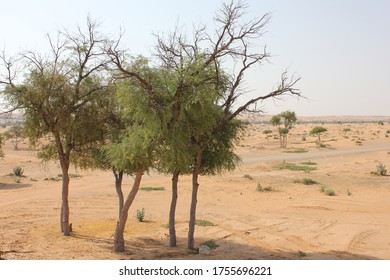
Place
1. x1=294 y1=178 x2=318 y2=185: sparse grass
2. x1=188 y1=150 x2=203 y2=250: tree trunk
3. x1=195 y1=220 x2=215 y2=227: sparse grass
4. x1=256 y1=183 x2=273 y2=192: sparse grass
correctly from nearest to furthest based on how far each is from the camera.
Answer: x1=188 y1=150 x2=203 y2=250: tree trunk < x1=195 y1=220 x2=215 y2=227: sparse grass < x1=256 y1=183 x2=273 y2=192: sparse grass < x1=294 y1=178 x2=318 y2=185: sparse grass

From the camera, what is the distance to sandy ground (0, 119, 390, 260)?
45.1ft

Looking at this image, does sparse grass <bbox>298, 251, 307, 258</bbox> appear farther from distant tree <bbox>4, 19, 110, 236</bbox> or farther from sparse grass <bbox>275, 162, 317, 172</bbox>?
sparse grass <bbox>275, 162, 317, 172</bbox>

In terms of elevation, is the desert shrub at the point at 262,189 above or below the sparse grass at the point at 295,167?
below

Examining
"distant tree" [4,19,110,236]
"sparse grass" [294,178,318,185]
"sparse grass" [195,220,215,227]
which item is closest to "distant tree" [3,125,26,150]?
"distant tree" [4,19,110,236]

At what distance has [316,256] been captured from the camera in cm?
1334

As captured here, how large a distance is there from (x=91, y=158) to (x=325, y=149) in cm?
4710

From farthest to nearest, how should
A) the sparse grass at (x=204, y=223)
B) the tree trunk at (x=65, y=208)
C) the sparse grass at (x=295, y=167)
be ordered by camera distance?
the sparse grass at (x=295, y=167) < the sparse grass at (x=204, y=223) < the tree trunk at (x=65, y=208)

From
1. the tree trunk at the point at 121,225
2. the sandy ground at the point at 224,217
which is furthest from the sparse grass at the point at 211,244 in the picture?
the tree trunk at the point at 121,225

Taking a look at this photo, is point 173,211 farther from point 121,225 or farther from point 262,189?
point 262,189

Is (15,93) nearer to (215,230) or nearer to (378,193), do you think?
(215,230)

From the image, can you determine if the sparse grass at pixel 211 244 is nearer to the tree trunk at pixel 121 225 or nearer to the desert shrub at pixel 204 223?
the desert shrub at pixel 204 223

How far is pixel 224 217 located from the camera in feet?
64.1

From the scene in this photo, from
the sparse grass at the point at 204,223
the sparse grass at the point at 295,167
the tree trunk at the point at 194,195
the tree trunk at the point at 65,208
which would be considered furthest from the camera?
the sparse grass at the point at 295,167

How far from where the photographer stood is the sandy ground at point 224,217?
1376 centimetres
